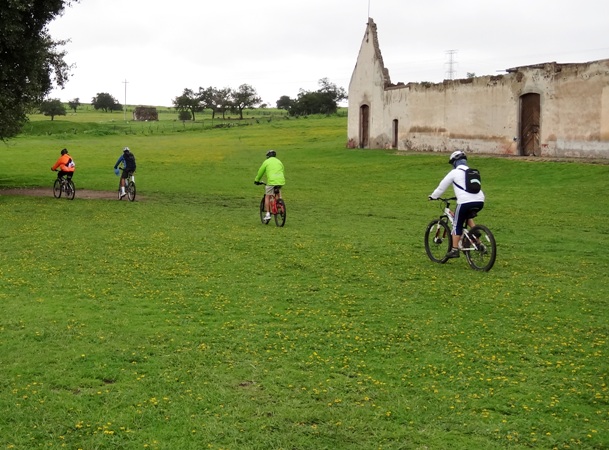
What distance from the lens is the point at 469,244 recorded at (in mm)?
12844

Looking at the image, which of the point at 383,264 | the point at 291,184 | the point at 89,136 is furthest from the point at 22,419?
the point at 89,136

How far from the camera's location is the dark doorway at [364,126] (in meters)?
49.9

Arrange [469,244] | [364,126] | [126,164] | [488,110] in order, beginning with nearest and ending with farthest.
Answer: [469,244] < [126,164] < [488,110] < [364,126]

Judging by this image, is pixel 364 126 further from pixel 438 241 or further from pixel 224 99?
pixel 224 99

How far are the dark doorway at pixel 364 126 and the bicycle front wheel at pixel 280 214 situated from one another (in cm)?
3205

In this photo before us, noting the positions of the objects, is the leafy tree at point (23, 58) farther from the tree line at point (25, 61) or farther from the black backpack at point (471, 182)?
the black backpack at point (471, 182)

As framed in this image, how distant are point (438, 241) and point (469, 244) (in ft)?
2.78

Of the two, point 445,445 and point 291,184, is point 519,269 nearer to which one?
point 445,445

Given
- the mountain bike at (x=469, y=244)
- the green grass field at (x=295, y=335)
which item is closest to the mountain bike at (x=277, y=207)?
the green grass field at (x=295, y=335)

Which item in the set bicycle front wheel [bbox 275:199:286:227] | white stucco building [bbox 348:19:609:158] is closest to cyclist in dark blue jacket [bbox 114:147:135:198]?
bicycle front wheel [bbox 275:199:286:227]

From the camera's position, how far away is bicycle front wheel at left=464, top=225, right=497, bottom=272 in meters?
12.4

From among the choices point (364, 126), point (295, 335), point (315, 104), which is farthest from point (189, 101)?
point (295, 335)

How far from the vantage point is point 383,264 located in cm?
1323

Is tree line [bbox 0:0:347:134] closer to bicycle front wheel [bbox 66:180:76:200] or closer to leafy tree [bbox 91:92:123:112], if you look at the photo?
bicycle front wheel [bbox 66:180:76:200]
